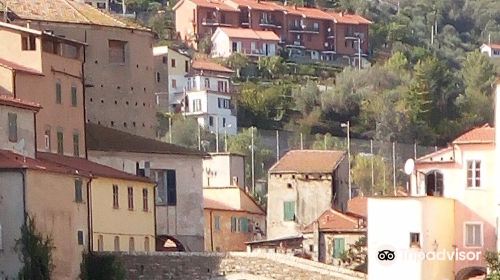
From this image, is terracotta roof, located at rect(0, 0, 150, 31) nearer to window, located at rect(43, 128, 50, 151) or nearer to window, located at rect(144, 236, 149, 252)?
window, located at rect(43, 128, 50, 151)

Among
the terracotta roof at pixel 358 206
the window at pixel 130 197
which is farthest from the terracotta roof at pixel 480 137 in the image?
the terracotta roof at pixel 358 206

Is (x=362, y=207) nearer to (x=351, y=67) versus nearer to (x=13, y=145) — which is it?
(x=13, y=145)

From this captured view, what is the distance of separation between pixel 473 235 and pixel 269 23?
402ft

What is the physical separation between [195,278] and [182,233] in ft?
43.5

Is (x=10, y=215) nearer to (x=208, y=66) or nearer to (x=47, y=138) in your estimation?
(x=47, y=138)

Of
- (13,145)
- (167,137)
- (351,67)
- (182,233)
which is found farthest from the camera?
(351,67)

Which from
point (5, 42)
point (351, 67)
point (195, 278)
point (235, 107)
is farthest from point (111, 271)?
point (351, 67)

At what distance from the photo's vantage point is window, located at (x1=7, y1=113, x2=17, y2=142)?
2218 inches

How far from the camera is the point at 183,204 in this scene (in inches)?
2781

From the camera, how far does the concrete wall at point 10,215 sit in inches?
2052

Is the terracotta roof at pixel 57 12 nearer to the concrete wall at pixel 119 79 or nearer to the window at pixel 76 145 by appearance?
the concrete wall at pixel 119 79

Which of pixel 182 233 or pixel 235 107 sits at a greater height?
pixel 235 107

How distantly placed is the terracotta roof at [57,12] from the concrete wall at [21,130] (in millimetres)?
15688

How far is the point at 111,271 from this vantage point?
56594mm
